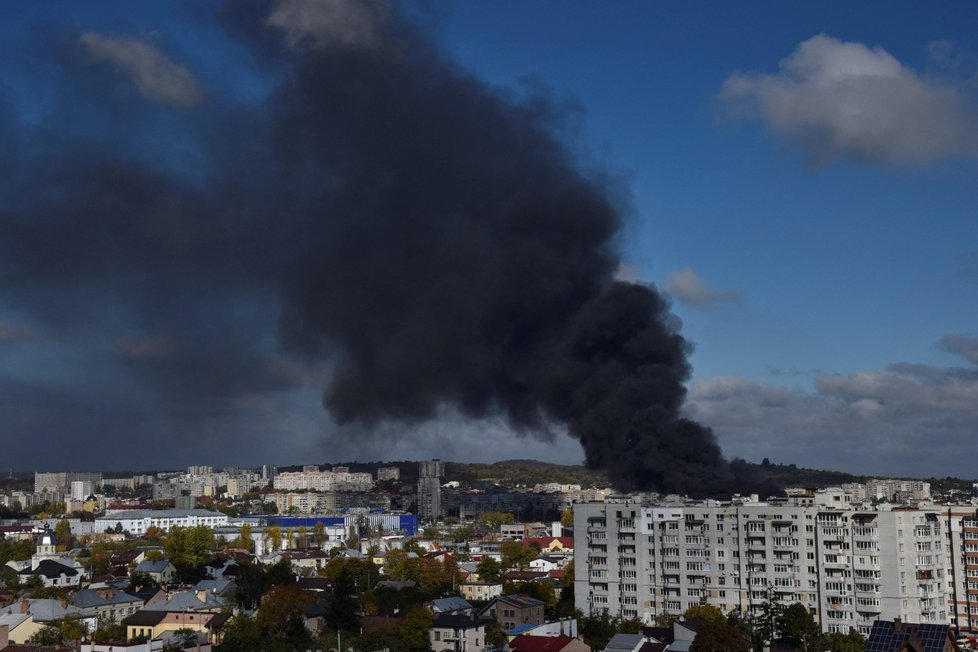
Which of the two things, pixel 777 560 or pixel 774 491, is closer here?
→ pixel 777 560

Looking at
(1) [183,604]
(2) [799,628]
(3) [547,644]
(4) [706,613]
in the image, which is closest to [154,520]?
(1) [183,604]

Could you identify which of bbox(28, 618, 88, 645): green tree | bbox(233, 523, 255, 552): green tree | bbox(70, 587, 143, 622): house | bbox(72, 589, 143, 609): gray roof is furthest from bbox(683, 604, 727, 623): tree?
bbox(233, 523, 255, 552): green tree

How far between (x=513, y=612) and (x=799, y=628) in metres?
8.28

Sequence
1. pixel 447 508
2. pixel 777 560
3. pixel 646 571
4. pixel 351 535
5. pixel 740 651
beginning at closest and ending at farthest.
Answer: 1. pixel 740 651
2. pixel 777 560
3. pixel 646 571
4. pixel 351 535
5. pixel 447 508

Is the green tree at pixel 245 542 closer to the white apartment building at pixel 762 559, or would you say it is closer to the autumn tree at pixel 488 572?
the autumn tree at pixel 488 572

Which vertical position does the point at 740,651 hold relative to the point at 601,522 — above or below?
below

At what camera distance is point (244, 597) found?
34.3m

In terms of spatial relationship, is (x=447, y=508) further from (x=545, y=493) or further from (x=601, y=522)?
(x=601, y=522)

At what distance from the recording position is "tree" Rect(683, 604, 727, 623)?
27469mm

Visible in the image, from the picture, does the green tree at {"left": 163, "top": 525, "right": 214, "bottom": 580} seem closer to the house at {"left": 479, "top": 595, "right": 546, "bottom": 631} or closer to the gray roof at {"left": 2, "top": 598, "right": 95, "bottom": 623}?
the gray roof at {"left": 2, "top": 598, "right": 95, "bottom": 623}

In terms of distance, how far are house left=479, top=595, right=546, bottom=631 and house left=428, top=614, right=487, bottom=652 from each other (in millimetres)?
3294

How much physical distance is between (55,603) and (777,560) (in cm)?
1977

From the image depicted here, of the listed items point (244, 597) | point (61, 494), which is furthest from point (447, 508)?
point (244, 597)

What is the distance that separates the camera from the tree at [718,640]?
72.3ft
